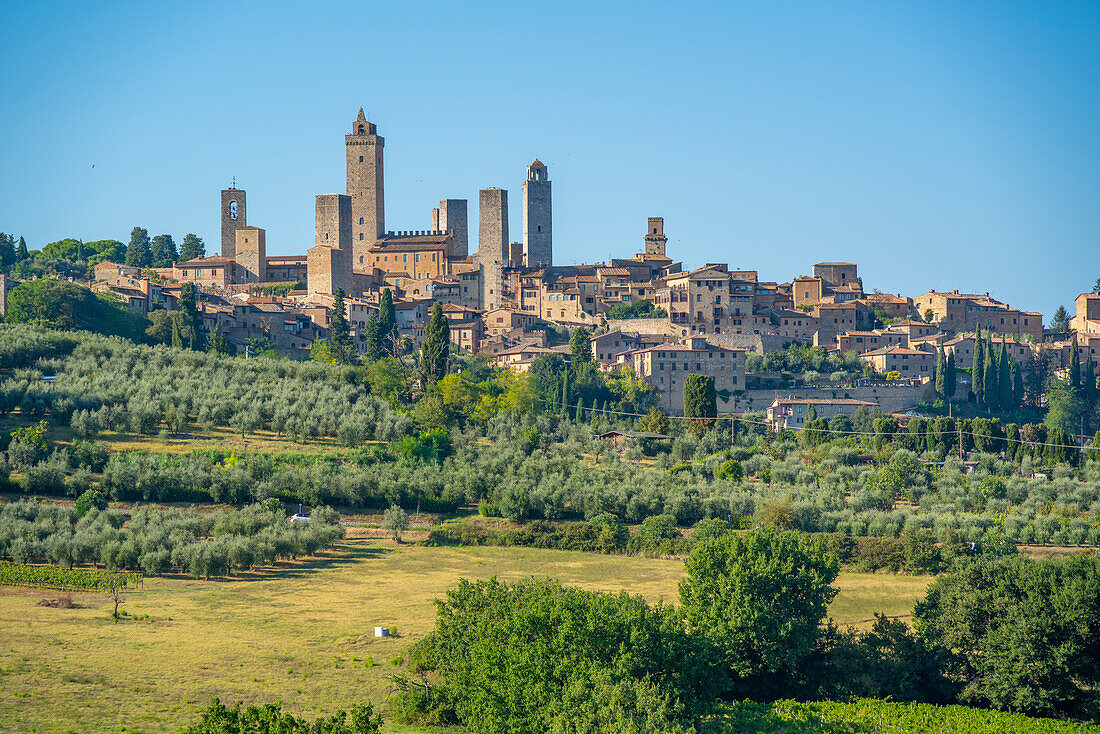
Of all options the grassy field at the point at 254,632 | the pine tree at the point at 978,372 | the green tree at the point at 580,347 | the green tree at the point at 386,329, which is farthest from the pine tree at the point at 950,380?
the grassy field at the point at 254,632

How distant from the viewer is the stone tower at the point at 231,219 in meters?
91.5

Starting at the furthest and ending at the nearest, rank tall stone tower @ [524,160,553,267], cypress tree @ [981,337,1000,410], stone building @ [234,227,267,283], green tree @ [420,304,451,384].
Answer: tall stone tower @ [524,160,553,267], stone building @ [234,227,267,283], cypress tree @ [981,337,1000,410], green tree @ [420,304,451,384]

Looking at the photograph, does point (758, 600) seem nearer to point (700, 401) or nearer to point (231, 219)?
point (700, 401)

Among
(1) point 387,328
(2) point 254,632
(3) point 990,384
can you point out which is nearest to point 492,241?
(1) point 387,328

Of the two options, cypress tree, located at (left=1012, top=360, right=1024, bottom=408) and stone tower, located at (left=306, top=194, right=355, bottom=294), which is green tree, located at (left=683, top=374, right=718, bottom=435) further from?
stone tower, located at (left=306, top=194, right=355, bottom=294)

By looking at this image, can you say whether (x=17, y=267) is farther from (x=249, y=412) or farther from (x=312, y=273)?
(x=249, y=412)

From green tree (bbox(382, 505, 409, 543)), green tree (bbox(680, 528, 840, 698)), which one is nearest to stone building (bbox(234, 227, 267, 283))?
green tree (bbox(382, 505, 409, 543))

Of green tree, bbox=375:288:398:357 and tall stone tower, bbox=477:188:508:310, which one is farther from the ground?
tall stone tower, bbox=477:188:508:310

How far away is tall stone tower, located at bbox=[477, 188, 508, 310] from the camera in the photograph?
85250mm

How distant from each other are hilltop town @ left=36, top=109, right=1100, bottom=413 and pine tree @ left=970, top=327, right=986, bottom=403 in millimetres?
2168

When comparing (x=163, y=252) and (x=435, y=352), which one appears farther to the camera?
(x=163, y=252)

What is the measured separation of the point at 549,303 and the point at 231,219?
2638 cm

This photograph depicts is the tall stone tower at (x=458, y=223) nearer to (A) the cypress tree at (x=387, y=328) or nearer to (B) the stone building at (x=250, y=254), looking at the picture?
(B) the stone building at (x=250, y=254)

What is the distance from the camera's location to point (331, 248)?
8156cm
